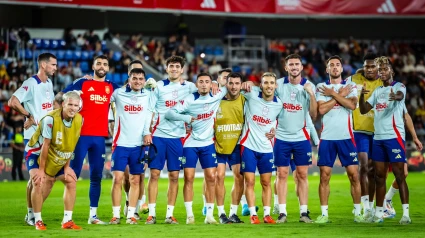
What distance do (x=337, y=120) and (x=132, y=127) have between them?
3.58 metres

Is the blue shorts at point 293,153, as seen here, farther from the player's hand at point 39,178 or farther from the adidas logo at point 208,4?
the adidas logo at point 208,4

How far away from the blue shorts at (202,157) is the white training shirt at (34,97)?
2.76 meters

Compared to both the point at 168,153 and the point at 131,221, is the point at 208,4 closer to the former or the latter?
the point at 168,153

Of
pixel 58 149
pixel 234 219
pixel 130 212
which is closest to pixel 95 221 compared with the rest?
pixel 130 212

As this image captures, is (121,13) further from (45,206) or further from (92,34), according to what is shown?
(45,206)

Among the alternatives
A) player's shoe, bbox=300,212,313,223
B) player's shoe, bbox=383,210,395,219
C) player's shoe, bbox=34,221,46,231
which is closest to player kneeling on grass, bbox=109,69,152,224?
player's shoe, bbox=34,221,46,231

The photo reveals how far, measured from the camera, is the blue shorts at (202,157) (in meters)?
14.2

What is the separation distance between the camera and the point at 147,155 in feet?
47.0

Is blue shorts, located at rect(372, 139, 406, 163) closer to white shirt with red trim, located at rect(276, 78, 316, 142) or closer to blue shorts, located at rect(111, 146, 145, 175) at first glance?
white shirt with red trim, located at rect(276, 78, 316, 142)

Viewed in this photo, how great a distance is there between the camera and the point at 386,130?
47.4 ft

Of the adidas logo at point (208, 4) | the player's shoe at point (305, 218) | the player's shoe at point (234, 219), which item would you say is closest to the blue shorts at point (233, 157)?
the player's shoe at point (234, 219)

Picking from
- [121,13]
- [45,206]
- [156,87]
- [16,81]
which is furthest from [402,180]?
[121,13]

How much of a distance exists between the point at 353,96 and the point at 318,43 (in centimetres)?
2786

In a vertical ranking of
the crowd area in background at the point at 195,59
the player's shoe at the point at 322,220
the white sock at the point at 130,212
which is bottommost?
the player's shoe at the point at 322,220
